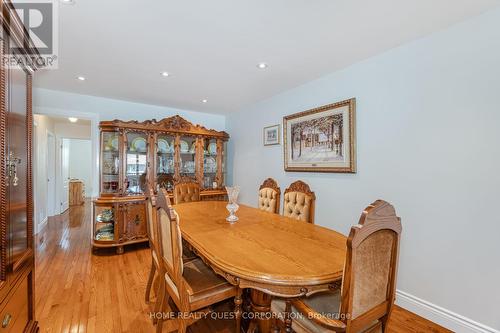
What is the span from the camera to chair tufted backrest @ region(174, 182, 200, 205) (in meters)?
3.34

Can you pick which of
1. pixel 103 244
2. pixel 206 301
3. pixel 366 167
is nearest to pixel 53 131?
pixel 103 244

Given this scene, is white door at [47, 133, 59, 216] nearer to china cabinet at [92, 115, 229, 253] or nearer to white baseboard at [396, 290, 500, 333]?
china cabinet at [92, 115, 229, 253]

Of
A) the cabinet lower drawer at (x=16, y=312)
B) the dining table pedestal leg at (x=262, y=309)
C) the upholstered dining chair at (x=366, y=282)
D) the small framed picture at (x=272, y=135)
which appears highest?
the small framed picture at (x=272, y=135)

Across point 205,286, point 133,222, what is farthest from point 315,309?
point 133,222

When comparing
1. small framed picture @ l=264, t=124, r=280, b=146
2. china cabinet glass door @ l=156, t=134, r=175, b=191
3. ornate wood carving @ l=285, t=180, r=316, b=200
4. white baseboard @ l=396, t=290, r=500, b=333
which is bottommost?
white baseboard @ l=396, t=290, r=500, b=333

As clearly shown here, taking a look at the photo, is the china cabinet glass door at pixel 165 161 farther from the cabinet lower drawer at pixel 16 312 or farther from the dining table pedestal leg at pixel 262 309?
the dining table pedestal leg at pixel 262 309

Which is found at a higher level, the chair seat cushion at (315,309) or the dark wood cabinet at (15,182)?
the dark wood cabinet at (15,182)

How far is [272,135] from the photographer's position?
3625 millimetres

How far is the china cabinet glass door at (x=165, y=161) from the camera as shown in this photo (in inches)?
153

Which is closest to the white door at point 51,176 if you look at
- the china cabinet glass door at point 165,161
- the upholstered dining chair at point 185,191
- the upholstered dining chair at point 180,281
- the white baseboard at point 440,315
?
the china cabinet glass door at point 165,161

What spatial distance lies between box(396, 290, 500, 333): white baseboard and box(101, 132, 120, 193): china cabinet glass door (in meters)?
3.77

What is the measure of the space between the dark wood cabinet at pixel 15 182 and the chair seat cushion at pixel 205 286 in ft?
2.98

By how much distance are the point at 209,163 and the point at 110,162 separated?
1642mm

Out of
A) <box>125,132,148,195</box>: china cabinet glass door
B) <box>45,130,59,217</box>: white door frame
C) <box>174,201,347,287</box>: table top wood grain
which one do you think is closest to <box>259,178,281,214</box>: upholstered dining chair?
<box>174,201,347,287</box>: table top wood grain
